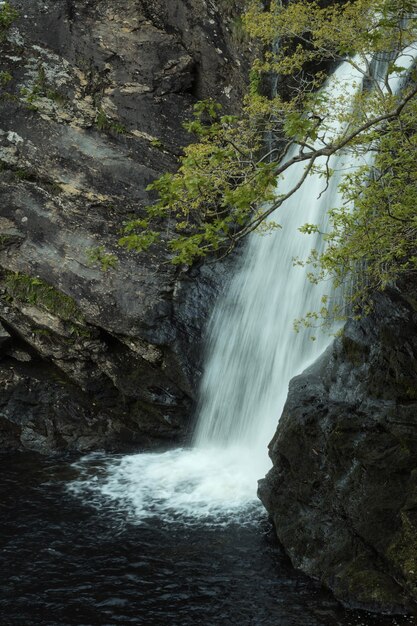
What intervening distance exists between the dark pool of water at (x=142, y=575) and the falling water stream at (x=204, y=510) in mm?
20

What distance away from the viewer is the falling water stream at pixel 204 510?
773cm

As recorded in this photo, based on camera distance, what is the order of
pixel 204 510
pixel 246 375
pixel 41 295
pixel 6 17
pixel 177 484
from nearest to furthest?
pixel 204 510, pixel 177 484, pixel 246 375, pixel 41 295, pixel 6 17

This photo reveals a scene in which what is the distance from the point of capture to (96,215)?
13.9 meters

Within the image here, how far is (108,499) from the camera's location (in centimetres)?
1070

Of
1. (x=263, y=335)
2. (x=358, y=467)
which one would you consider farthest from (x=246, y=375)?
(x=358, y=467)

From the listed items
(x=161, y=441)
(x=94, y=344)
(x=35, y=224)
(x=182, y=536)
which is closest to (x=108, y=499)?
(x=182, y=536)

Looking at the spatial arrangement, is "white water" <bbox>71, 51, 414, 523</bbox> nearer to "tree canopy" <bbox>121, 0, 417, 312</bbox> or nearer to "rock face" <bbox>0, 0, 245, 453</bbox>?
"rock face" <bbox>0, 0, 245, 453</bbox>

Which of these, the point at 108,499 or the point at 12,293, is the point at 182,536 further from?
the point at 12,293

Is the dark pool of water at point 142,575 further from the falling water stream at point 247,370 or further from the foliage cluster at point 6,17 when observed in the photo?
the foliage cluster at point 6,17

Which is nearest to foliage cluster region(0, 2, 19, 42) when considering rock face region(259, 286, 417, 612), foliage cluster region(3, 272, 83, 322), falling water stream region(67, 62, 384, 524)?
foliage cluster region(3, 272, 83, 322)

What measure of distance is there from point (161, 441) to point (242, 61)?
9.45m

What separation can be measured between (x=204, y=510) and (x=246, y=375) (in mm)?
3476

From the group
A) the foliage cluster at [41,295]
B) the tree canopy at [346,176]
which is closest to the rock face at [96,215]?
the foliage cluster at [41,295]

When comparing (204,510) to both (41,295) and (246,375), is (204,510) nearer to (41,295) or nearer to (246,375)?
(246,375)
